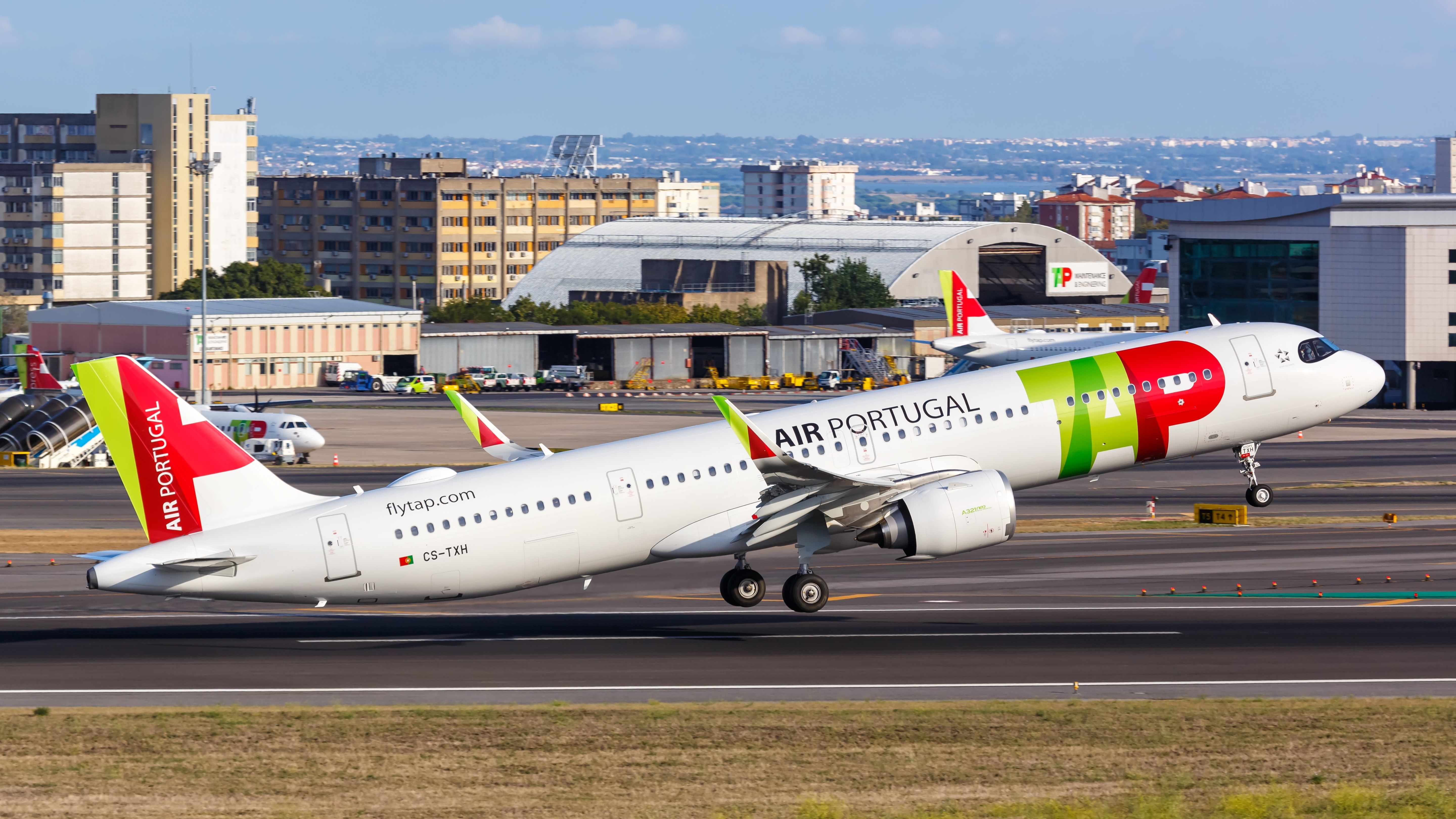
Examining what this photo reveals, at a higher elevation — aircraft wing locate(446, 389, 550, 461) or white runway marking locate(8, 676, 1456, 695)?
aircraft wing locate(446, 389, 550, 461)

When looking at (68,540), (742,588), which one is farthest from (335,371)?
(742,588)

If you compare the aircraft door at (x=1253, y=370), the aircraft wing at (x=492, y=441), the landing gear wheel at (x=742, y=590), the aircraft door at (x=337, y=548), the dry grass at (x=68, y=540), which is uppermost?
the aircraft door at (x=1253, y=370)

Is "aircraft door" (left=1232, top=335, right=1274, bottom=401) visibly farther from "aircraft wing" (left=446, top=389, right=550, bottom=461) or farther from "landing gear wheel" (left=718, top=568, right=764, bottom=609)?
"aircraft wing" (left=446, top=389, right=550, bottom=461)

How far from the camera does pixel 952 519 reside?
127 ft

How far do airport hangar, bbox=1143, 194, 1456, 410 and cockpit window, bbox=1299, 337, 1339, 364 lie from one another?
105 m

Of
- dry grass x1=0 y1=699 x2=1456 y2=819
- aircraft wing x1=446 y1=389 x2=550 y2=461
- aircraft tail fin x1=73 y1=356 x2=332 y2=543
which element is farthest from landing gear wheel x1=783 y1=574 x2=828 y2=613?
aircraft tail fin x1=73 y1=356 x2=332 y2=543

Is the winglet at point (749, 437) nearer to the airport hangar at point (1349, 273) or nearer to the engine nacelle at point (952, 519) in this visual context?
the engine nacelle at point (952, 519)

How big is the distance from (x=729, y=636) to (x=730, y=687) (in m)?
6.25

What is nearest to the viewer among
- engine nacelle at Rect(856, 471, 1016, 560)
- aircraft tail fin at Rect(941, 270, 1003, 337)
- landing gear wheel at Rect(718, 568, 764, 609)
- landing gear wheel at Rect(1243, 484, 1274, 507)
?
engine nacelle at Rect(856, 471, 1016, 560)

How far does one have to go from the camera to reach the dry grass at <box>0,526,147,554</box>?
61.4 m

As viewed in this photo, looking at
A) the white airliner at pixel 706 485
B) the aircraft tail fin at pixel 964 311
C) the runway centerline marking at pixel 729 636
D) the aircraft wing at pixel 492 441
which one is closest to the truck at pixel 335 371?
the aircraft tail fin at pixel 964 311

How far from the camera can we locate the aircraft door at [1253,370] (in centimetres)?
4384

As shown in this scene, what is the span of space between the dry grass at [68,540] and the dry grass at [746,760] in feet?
99.4

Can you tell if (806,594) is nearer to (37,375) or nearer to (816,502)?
(816,502)
